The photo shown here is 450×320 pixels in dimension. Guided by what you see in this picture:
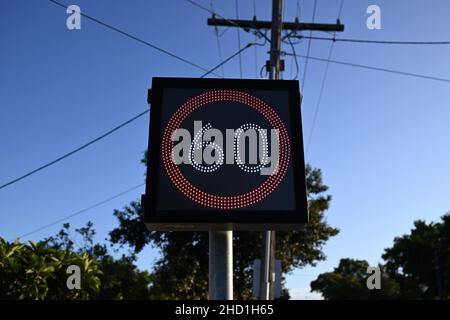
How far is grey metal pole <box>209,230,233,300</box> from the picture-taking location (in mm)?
3168

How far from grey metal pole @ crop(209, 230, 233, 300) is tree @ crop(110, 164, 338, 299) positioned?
2110cm

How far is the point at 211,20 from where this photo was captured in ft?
52.6

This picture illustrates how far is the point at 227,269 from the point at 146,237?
2419cm

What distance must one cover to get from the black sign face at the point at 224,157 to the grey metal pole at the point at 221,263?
15 centimetres

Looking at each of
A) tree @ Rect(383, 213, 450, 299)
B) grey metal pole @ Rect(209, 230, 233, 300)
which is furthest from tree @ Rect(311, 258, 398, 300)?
grey metal pole @ Rect(209, 230, 233, 300)

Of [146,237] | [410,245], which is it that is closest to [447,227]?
[410,245]

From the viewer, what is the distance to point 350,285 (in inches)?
2857

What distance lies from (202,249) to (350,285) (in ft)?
173

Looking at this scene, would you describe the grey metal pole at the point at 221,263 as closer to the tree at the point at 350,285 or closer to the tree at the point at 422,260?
the tree at the point at 422,260

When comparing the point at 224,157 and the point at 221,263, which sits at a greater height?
the point at 224,157

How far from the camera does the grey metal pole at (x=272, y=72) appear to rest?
1384 centimetres

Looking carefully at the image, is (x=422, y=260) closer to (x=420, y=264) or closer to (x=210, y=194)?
(x=420, y=264)

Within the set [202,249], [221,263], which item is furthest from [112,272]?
[221,263]

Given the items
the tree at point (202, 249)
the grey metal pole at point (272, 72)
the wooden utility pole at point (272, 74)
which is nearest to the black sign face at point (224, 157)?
the wooden utility pole at point (272, 74)
